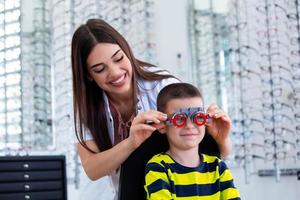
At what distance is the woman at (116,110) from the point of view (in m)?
1.16

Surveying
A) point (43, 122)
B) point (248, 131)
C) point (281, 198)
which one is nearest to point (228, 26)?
point (248, 131)

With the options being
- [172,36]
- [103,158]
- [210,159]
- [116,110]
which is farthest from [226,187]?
[172,36]

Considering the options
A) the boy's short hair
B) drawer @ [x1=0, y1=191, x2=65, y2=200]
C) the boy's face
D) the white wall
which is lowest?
drawer @ [x1=0, y1=191, x2=65, y2=200]

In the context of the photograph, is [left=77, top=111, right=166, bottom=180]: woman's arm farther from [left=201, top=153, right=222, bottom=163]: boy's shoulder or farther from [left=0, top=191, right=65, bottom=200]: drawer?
[left=0, top=191, right=65, bottom=200]: drawer

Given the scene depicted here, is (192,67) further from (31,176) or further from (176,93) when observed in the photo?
(176,93)

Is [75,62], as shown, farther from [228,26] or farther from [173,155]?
[228,26]

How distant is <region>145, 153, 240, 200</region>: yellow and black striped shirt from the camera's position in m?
1.10

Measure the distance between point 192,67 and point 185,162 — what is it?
10.2ft

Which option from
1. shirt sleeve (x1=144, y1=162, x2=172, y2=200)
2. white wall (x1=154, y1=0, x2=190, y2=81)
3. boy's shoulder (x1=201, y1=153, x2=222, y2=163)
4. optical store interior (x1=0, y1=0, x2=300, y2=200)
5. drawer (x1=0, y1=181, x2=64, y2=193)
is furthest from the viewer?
white wall (x1=154, y1=0, x2=190, y2=81)

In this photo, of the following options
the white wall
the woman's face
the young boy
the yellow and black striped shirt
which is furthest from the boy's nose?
the white wall

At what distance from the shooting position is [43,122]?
3361 mm

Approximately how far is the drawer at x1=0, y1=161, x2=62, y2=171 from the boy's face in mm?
1617

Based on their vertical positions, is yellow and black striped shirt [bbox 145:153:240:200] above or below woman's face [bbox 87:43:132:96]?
below

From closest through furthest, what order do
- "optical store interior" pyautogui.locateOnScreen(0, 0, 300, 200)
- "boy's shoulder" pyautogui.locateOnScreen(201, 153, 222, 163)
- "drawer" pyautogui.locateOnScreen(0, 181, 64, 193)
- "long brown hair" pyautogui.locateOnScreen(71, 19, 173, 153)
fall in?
1. "boy's shoulder" pyautogui.locateOnScreen(201, 153, 222, 163)
2. "long brown hair" pyautogui.locateOnScreen(71, 19, 173, 153)
3. "drawer" pyautogui.locateOnScreen(0, 181, 64, 193)
4. "optical store interior" pyautogui.locateOnScreen(0, 0, 300, 200)
